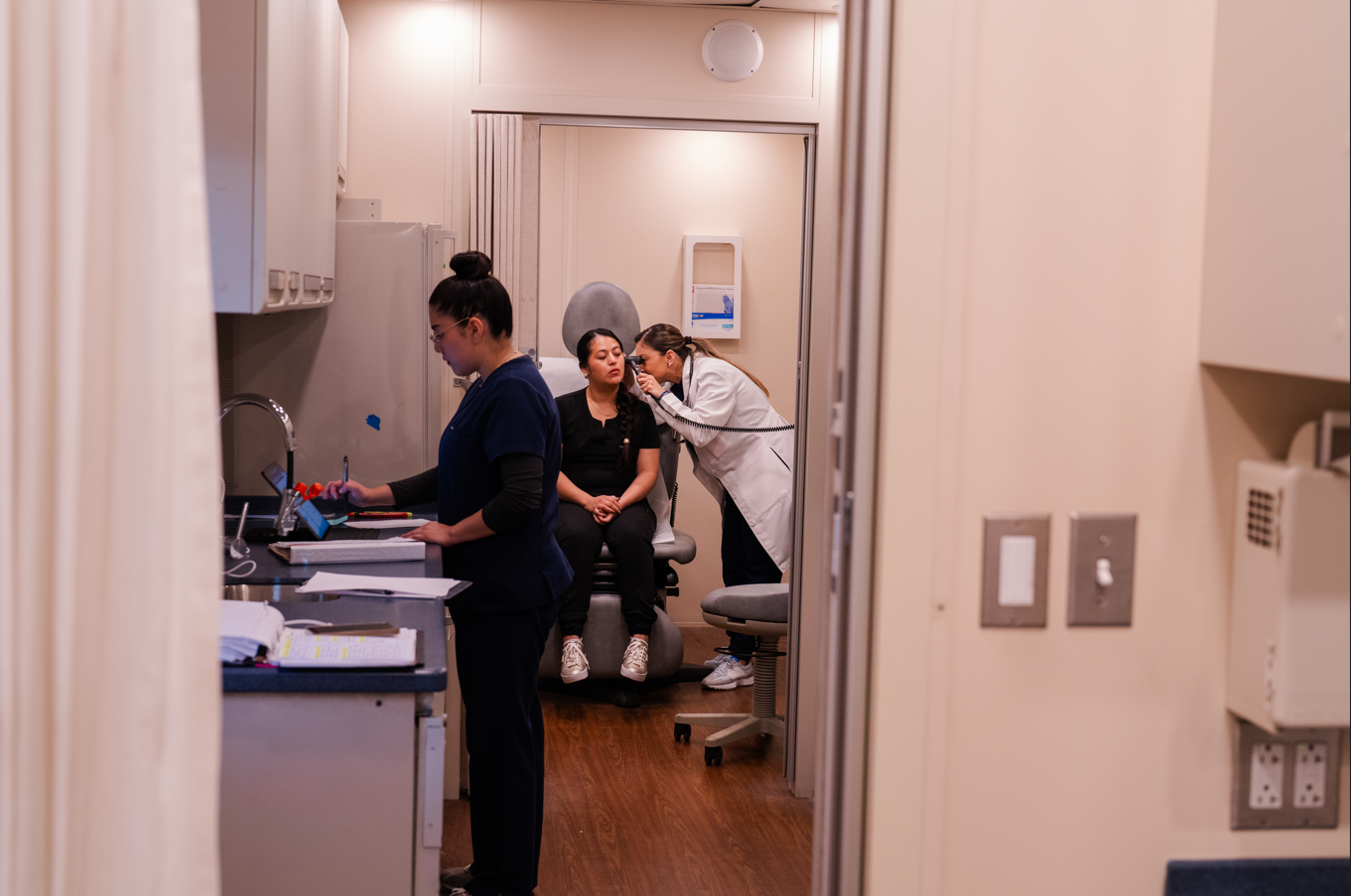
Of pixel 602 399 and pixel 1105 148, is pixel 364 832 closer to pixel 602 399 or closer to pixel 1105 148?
pixel 1105 148

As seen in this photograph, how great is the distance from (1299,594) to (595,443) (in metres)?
3.56

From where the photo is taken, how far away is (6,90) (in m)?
0.93

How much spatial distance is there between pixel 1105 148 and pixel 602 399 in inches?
137

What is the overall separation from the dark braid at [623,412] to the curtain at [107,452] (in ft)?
12.0

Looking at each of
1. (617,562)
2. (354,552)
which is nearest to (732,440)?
(617,562)

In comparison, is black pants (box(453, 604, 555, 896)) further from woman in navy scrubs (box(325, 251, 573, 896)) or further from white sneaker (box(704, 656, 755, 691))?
white sneaker (box(704, 656, 755, 691))

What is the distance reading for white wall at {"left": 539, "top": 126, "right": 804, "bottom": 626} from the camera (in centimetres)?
564

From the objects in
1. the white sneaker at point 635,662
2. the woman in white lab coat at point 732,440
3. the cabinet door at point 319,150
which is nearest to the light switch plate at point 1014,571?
the cabinet door at point 319,150

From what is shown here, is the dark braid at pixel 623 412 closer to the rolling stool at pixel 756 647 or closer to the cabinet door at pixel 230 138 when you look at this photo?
the rolling stool at pixel 756 647

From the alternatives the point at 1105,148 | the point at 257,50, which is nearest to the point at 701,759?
the point at 257,50

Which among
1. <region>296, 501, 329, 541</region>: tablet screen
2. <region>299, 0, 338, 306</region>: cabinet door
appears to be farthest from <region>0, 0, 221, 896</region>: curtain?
<region>296, 501, 329, 541</region>: tablet screen

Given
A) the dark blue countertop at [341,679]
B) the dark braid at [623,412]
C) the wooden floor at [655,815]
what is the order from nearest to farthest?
1. the dark blue countertop at [341,679]
2. the wooden floor at [655,815]
3. the dark braid at [623,412]

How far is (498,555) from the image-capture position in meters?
2.71

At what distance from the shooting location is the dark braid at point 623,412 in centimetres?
464
